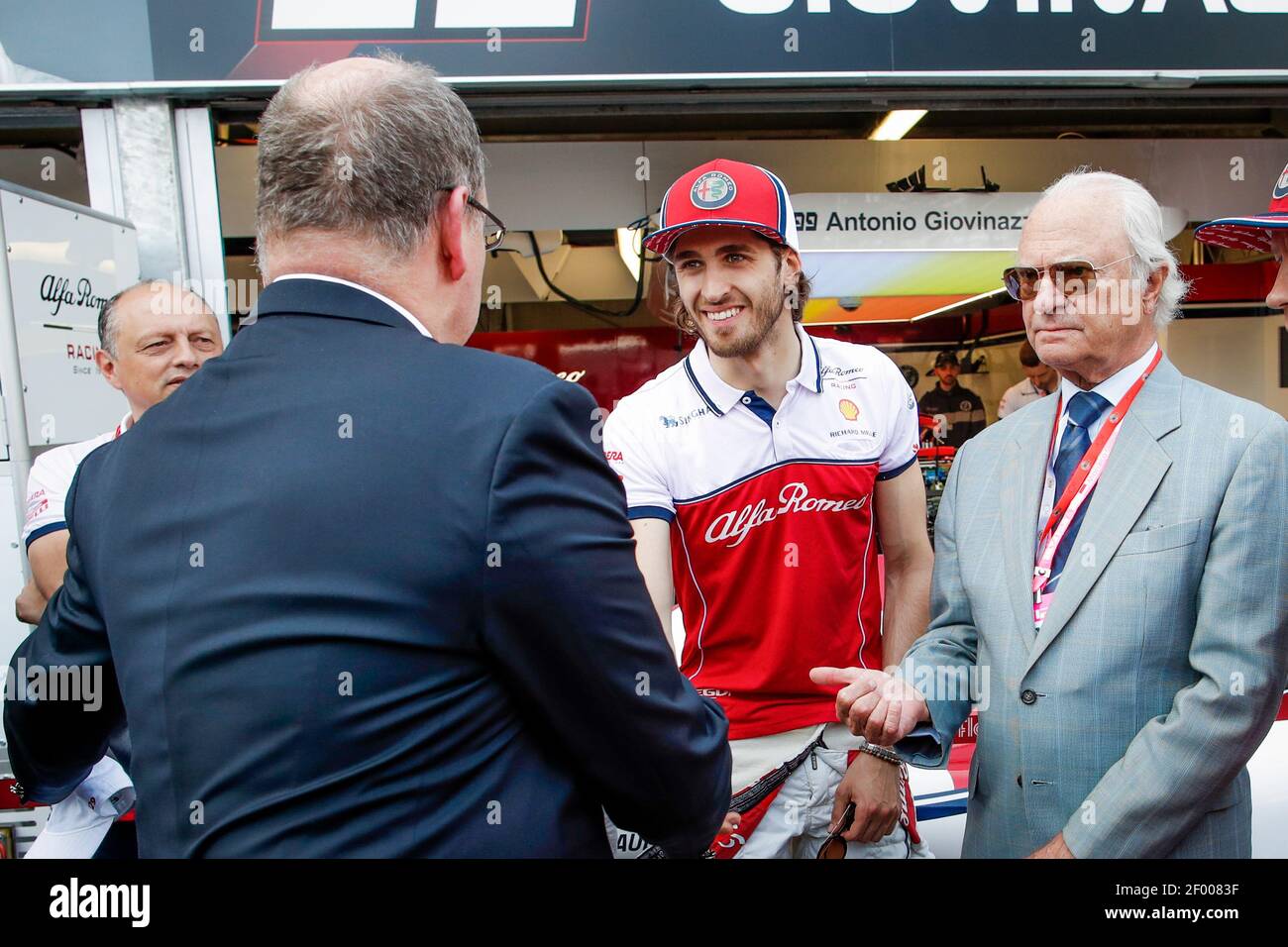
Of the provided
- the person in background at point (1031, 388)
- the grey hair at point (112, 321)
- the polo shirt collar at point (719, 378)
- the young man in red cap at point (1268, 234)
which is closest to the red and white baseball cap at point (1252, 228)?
the young man in red cap at point (1268, 234)

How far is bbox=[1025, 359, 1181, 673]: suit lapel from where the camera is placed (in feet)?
5.13

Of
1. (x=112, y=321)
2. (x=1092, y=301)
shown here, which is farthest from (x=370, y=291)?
(x=112, y=321)

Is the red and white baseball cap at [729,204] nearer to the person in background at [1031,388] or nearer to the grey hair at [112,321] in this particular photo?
the grey hair at [112,321]

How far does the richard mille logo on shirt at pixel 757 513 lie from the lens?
2.05 meters

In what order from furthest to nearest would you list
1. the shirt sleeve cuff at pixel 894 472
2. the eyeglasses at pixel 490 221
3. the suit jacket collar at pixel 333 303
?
the shirt sleeve cuff at pixel 894 472 → the eyeglasses at pixel 490 221 → the suit jacket collar at pixel 333 303

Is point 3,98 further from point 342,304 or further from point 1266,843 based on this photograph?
point 1266,843

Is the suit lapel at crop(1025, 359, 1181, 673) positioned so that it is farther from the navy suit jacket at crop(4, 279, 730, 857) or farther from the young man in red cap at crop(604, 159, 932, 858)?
the navy suit jacket at crop(4, 279, 730, 857)

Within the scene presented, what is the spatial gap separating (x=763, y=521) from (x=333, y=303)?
1234 mm

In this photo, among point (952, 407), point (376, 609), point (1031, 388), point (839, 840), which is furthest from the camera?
point (952, 407)

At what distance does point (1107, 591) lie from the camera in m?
1.55

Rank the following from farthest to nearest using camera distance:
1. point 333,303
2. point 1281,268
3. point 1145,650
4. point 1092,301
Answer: point 1281,268
point 1092,301
point 1145,650
point 333,303

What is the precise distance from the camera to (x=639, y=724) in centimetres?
99

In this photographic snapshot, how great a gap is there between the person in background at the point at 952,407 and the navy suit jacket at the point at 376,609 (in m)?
5.64

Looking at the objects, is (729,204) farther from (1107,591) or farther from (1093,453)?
(1107,591)
